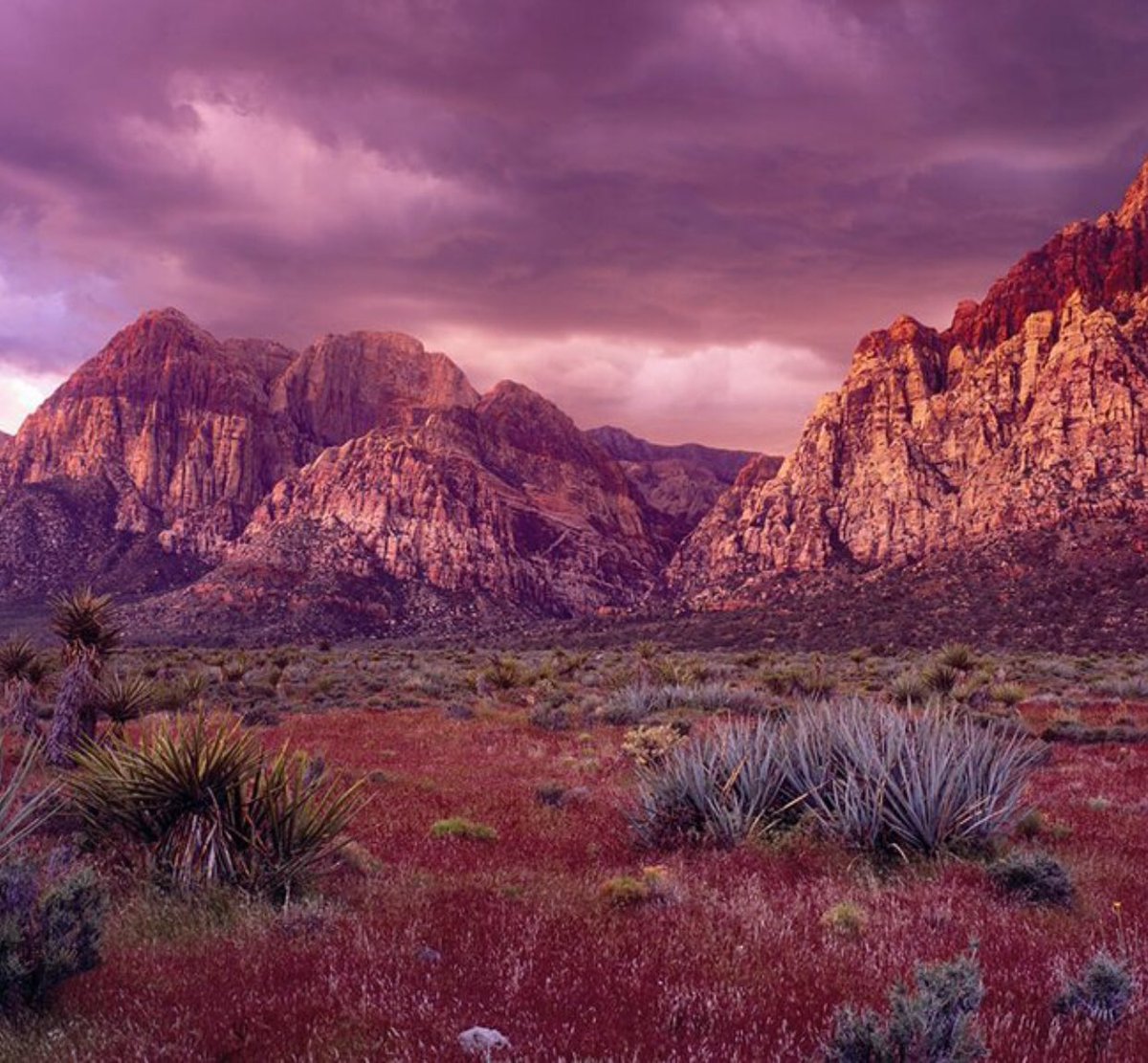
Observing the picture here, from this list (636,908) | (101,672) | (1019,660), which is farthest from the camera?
(1019,660)

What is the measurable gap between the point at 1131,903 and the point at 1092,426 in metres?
92.4

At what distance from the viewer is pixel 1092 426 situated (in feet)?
279

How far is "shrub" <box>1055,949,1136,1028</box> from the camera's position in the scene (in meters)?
4.57

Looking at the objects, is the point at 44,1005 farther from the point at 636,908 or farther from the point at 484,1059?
the point at 636,908

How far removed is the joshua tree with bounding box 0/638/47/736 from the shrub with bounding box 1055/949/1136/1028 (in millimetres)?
17285

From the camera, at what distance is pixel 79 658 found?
1442 cm

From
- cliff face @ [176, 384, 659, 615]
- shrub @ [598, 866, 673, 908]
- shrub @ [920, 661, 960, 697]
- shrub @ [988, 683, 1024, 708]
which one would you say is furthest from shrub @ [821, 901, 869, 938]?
cliff face @ [176, 384, 659, 615]

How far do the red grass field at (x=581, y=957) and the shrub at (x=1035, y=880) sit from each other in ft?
0.61

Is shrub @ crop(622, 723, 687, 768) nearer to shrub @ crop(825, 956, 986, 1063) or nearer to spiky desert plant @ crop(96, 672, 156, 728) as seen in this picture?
shrub @ crop(825, 956, 986, 1063)

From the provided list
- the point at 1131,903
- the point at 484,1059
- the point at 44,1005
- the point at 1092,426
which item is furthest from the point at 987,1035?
the point at 1092,426

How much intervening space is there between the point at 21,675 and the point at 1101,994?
21.0 meters

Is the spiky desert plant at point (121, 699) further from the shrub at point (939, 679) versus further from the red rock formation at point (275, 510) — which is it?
the red rock formation at point (275, 510)

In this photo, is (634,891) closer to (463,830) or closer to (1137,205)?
(463,830)

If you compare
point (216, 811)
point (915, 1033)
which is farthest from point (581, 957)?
point (216, 811)
